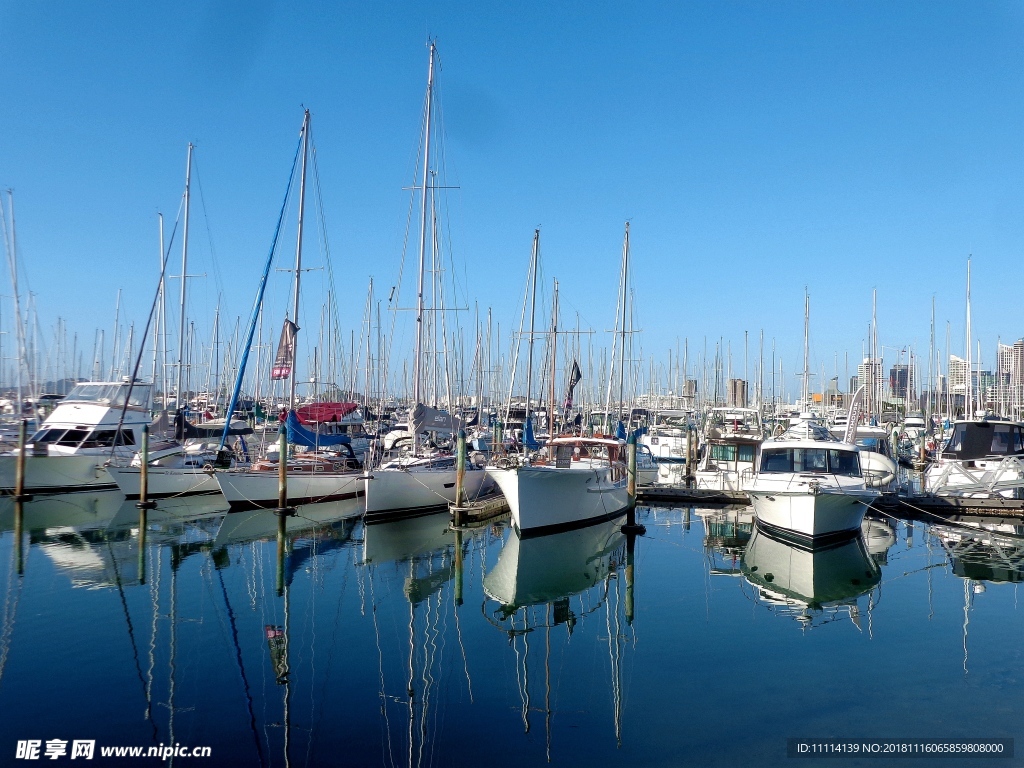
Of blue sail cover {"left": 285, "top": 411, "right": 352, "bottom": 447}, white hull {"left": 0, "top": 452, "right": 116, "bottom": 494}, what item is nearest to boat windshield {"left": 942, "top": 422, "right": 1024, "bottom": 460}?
blue sail cover {"left": 285, "top": 411, "right": 352, "bottom": 447}

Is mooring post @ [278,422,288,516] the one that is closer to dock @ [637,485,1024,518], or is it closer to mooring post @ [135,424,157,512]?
mooring post @ [135,424,157,512]

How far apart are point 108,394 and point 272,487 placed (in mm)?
12295

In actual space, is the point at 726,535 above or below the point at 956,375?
below

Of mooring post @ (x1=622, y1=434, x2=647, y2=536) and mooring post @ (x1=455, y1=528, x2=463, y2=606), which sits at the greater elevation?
A: mooring post @ (x1=622, y1=434, x2=647, y2=536)

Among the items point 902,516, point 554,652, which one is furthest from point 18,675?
point 902,516

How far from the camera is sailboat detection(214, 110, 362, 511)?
Answer: 29469mm

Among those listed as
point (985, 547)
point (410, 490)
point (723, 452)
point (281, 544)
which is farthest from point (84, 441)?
point (985, 547)

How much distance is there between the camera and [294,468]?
103ft

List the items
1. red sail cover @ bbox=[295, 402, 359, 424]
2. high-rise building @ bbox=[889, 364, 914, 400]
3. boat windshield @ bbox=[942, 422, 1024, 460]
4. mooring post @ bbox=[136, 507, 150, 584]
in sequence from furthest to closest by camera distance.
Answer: high-rise building @ bbox=[889, 364, 914, 400] → red sail cover @ bbox=[295, 402, 359, 424] → boat windshield @ bbox=[942, 422, 1024, 460] → mooring post @ bbox=[136, 507, 150, 584]

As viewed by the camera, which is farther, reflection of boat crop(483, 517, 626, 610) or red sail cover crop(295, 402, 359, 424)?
red sail cover crop(295, 402, 359, 424)

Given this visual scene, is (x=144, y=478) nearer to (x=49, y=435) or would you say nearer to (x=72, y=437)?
(x=72, y=437)

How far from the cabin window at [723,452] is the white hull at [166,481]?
22522mm

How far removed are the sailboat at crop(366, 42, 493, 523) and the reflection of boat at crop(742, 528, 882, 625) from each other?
36.8 ft

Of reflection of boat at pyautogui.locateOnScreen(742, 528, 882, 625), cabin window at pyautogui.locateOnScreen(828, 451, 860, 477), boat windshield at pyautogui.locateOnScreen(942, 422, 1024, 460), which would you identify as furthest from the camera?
boat windshield at pyautogui.locateOnScreen(942, 422, 1024, 460)
